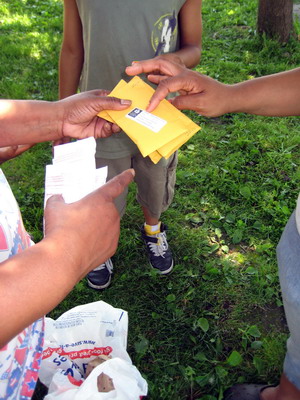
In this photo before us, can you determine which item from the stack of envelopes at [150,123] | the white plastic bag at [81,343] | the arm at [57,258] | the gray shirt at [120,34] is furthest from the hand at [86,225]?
the gray shirt at [120,34]

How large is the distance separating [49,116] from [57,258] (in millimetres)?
758

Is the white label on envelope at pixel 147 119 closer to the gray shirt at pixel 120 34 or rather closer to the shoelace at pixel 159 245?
the gray shirt at pixel 120 34

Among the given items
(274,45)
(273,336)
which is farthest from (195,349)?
(274,45)

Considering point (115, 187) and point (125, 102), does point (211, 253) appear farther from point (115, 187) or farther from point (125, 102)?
point (115, 187)

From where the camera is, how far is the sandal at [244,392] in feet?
5.64

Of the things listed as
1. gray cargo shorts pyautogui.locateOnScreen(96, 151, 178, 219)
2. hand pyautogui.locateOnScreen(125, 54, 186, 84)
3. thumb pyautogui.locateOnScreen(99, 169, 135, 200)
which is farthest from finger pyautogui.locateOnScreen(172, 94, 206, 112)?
thumb pyautogui.locateOnScreen(99, 169, 135, 200)

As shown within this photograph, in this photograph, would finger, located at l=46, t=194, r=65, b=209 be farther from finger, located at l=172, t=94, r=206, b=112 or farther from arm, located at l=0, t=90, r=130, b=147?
finger, located at l=172, t=94, r=206, b=112

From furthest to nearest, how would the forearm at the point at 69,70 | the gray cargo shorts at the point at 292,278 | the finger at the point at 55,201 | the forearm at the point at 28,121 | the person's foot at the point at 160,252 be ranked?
the person's foot at the point at 160,252, the forearm at the point at 69,70, the forearm at the point at 28,121, the gray cargo shorts at the point at 292,278, the finger at the point at 55,201

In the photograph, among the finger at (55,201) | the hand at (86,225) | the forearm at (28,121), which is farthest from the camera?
the forearm at (28,121)

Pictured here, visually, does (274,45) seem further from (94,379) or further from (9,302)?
(9,302)

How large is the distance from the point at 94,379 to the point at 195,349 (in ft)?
2.30

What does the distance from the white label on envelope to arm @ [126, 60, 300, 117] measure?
3 centimetres

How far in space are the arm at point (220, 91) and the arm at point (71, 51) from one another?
0.45m

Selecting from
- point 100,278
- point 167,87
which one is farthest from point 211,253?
point 167,87
